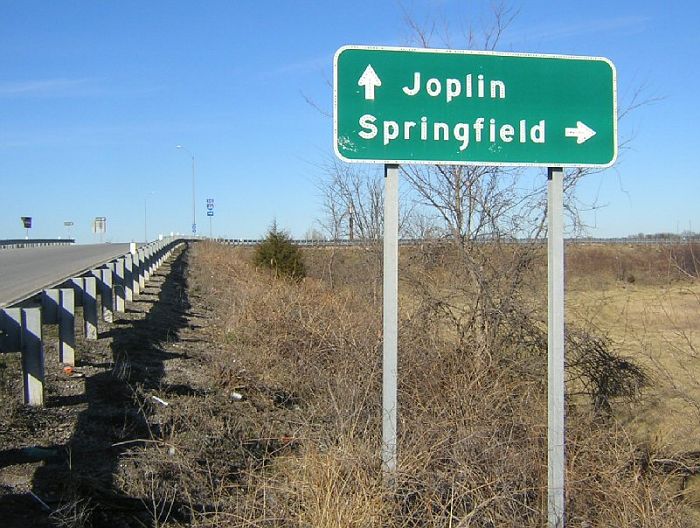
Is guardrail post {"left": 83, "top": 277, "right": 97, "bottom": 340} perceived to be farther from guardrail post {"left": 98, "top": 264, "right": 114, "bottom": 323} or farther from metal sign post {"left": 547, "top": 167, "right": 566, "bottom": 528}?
metal sign post {"left": 547, "top": 167, "right": 566, "bottom": 528}

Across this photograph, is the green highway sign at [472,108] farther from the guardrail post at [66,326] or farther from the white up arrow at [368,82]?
the guardrail post at [66,326]

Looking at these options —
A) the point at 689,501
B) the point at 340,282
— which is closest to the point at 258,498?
the point at 689,501

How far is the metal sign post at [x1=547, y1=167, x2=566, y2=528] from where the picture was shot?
3.90 metres

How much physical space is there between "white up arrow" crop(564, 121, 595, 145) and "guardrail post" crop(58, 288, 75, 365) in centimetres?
492

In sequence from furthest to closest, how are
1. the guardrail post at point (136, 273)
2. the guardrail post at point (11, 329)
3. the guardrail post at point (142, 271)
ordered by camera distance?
the guardrail post at point (142, 271), the guardrail post at point (136, 273), the guardrail post at point (11, 329)

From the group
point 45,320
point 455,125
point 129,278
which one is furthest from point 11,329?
point 129,278

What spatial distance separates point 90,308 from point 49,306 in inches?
63.2

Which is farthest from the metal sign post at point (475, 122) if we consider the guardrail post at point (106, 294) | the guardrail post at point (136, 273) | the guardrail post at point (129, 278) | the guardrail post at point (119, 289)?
the guardrail post at point (136, 273)

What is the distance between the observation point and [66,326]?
705cm

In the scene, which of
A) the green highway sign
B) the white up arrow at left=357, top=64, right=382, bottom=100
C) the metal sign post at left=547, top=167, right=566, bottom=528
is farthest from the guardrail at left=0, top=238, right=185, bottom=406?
the metal sign post at left=547, top=167, right=566, bottom=528

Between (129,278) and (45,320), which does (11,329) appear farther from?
(129,278)

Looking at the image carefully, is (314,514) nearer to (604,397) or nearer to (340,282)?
(604,397)

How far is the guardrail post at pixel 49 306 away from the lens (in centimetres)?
687

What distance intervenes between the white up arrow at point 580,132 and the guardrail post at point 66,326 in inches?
194
